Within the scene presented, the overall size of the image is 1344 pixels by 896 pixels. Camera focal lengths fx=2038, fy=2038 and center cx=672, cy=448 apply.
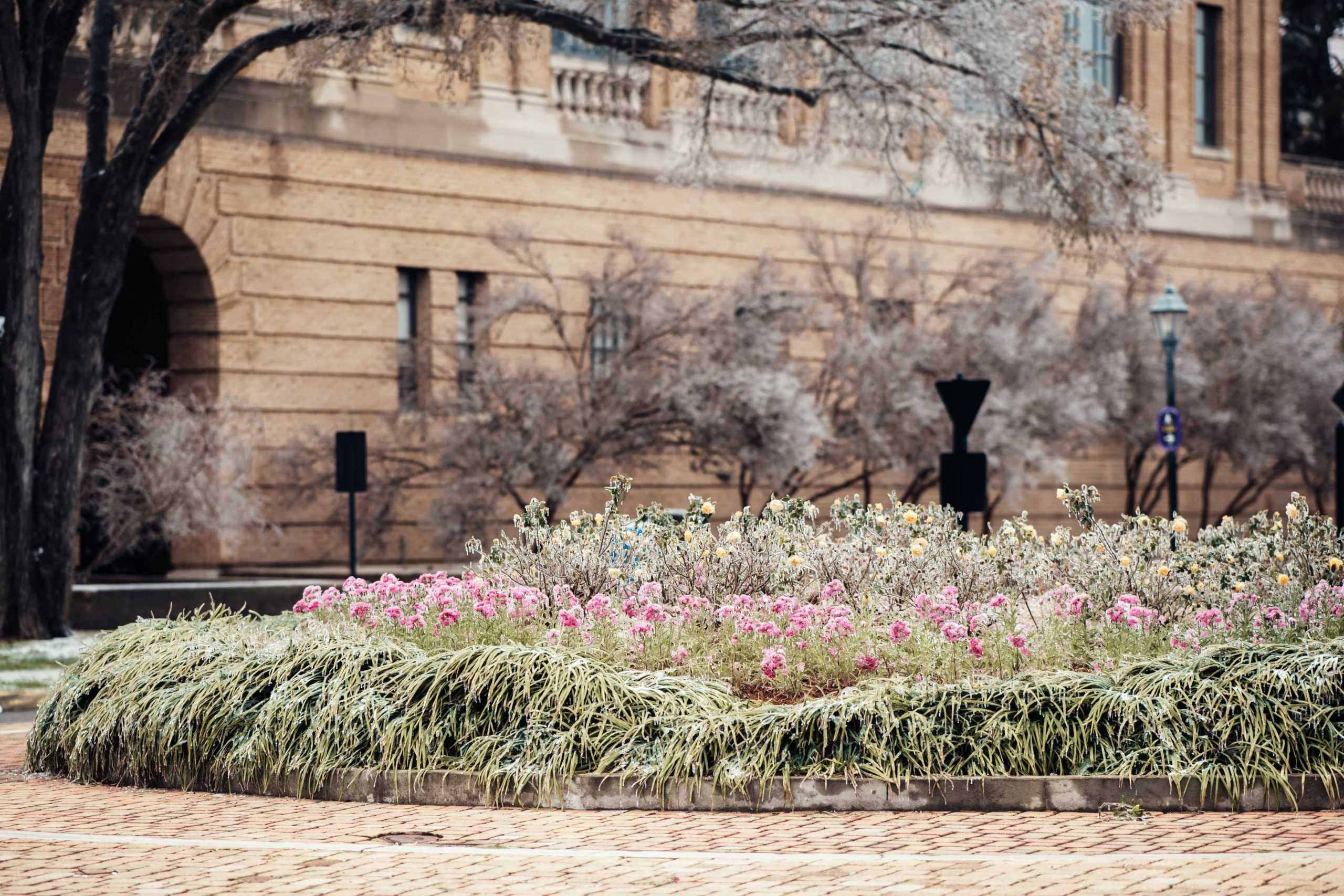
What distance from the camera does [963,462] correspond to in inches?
701

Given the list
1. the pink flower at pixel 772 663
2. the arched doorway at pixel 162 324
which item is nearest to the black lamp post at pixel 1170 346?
the arched doorway at pixel 162 324

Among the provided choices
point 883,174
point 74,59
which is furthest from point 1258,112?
point 74,59

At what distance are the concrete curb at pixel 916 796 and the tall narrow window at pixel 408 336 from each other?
71.5 feet

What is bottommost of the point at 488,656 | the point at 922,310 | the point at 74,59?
the point at 488,656

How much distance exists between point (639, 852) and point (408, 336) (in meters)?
24.3

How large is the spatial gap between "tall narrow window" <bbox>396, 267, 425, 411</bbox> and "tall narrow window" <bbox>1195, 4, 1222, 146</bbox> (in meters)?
20.9

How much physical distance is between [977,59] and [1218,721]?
1453 cm

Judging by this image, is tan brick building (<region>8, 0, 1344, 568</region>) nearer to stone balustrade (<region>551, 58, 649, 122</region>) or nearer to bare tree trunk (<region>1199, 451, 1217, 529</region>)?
stone balustrade (<region>551, 58, 649, 122</region>)

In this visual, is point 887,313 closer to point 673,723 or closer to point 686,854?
point 673,723

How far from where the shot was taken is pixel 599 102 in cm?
3453

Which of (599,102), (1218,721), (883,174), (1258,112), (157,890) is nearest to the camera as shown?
(157,890)

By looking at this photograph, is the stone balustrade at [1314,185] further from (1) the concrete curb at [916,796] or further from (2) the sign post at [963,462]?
(1) the concrete curb at [916,796]

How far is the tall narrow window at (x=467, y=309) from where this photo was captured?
32438mm

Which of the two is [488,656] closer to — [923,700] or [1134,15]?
[923,700]
